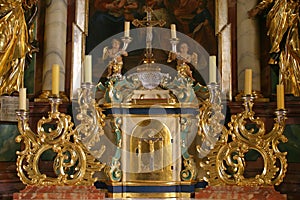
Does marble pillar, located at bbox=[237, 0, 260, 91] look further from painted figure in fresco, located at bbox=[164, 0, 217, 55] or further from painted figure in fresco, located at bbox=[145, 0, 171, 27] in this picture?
painted figure in fresco, located at bbox=[145, 0, 171, 27]

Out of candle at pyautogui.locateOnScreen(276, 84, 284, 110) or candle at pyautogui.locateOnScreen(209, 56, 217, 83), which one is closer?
candle at pyautogui.locateOnScreen(276, 84, 284, 110)

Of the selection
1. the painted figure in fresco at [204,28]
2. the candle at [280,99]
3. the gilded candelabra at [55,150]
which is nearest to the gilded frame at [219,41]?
the painted figure in fresco at [204,28]

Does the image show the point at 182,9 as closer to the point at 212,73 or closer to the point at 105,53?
the point at 105,53

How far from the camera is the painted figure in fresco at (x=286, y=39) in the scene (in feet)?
16.8

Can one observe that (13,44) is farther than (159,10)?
No

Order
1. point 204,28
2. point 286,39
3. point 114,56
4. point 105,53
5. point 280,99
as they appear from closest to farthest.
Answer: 1. point 280,99
2. point 286,39
3. point 114,56
4. point 105,53
5. point 204,28

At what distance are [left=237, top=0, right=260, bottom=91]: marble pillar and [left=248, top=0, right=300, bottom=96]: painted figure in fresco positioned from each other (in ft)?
0.80

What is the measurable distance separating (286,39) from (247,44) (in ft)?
1.42

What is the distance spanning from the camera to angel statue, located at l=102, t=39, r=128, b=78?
507cm

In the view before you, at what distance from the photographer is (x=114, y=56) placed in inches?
208

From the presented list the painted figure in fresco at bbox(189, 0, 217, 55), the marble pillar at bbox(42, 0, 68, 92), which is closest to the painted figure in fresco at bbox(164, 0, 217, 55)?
the painted figure in fresco at bbox(189, 0, 217, 55)

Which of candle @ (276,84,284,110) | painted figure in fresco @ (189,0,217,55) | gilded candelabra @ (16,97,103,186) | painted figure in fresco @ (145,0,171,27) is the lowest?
gilded candelabra @ (16,97,103,186)

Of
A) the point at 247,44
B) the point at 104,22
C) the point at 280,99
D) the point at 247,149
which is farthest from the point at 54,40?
the point at 280,99

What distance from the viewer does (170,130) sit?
4660 millimetres
